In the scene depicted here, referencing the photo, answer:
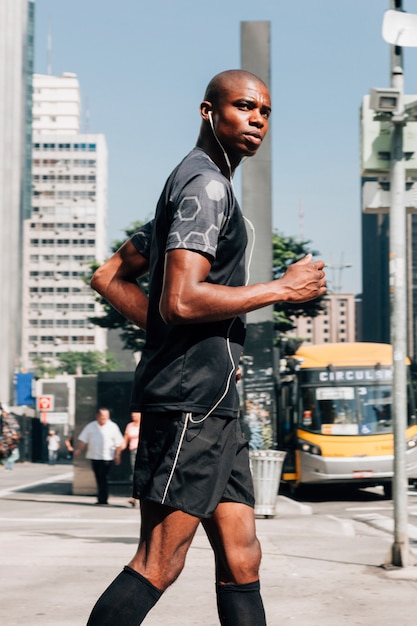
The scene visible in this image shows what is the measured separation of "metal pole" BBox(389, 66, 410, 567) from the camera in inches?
331

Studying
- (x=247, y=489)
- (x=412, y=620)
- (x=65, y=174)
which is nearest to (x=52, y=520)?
(x=412, y=620)

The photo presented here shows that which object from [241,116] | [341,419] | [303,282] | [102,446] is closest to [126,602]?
[303,282]

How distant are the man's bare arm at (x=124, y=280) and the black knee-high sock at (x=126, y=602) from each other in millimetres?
880

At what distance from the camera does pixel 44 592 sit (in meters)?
6.84

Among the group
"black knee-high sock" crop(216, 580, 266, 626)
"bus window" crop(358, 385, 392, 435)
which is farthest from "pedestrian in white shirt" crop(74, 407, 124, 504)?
"black knee-high sock" crop(216, 580, 266, 626)

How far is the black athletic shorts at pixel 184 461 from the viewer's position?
3041mm

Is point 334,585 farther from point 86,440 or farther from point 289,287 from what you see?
point 86,440

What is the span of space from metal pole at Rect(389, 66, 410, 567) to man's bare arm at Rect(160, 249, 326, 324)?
544cm

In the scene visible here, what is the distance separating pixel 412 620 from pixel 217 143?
3.49 meters

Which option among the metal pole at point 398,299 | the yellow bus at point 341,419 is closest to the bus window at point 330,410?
the yellow bus at point 341,419

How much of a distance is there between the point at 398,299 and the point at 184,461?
19.1 feet

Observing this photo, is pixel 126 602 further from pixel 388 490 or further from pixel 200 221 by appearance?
pixel 388 490

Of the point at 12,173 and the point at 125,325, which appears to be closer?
the point at 125,325

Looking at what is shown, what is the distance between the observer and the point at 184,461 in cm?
305
